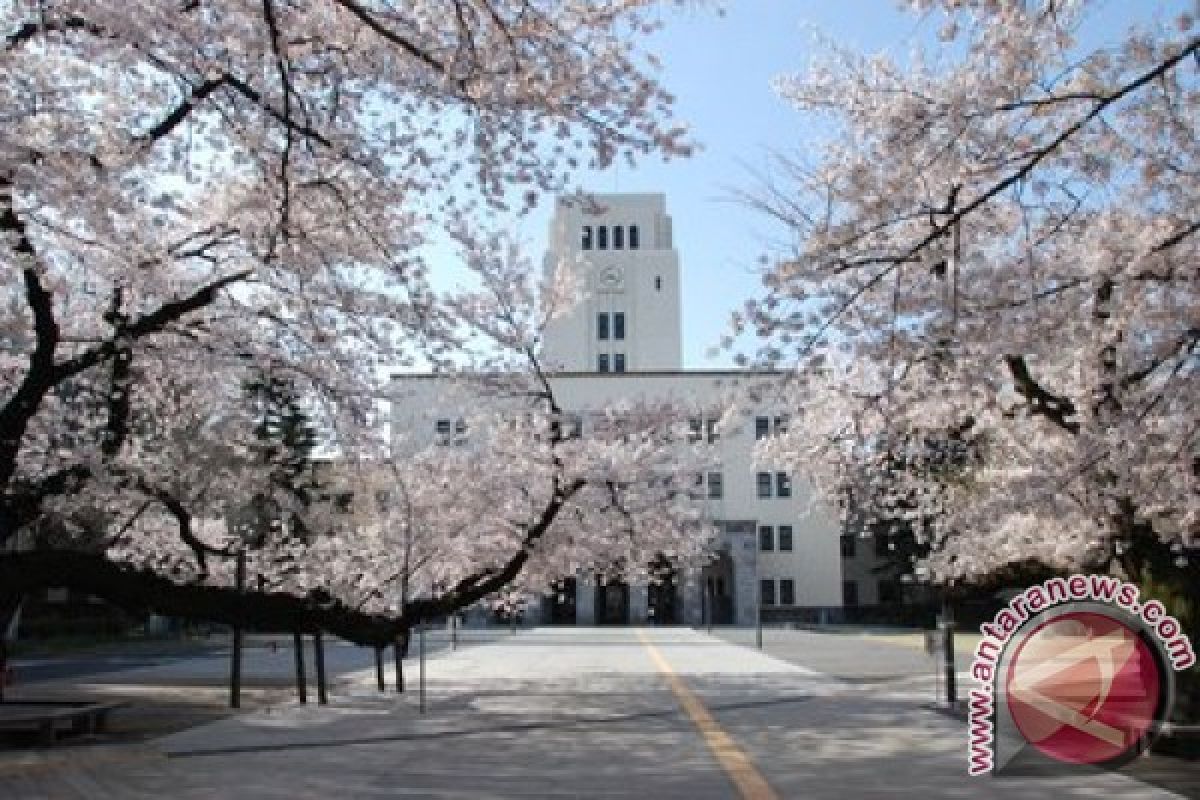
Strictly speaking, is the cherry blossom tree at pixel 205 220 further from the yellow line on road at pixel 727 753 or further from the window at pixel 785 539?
the window at pixel 785 539

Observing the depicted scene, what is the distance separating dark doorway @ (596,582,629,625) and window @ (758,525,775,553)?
8761 millimetres

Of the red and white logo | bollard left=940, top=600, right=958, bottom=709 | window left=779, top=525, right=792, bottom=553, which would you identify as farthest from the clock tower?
the red and white logo

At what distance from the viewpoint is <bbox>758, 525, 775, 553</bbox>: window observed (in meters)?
67.2

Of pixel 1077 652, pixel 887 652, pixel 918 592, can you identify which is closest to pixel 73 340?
pixel 1077 652

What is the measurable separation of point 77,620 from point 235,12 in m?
41.9

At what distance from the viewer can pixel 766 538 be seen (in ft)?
221

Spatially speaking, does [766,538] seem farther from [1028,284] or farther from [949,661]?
[1028,284]

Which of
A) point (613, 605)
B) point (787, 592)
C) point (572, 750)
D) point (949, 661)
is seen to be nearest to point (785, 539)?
point (787, 592)

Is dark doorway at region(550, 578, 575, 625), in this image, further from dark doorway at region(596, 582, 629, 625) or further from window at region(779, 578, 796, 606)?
window at region(779, 578, 796, 606)

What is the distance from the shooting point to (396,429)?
68.8ft

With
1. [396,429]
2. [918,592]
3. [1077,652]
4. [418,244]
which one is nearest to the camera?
[418,244]

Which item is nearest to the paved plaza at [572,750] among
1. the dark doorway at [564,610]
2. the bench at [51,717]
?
the bench at [51,717]

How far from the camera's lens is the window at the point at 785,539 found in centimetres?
6719

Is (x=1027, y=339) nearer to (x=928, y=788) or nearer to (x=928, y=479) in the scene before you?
(x=928, y=788)
